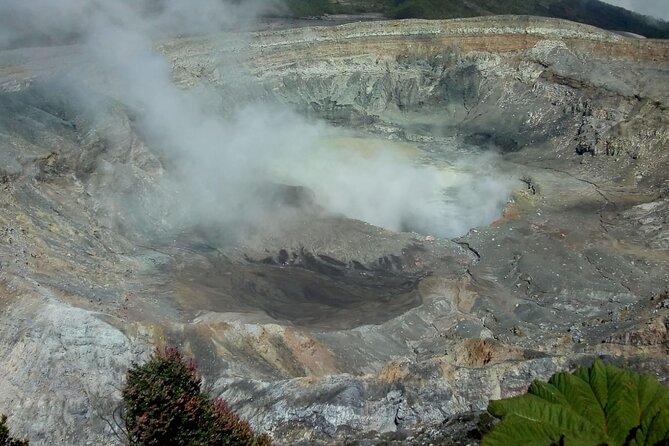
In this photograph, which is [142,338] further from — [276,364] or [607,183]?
[607,183]

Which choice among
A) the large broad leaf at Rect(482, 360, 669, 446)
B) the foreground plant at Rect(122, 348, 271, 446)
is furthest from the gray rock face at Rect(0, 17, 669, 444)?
the large broad leaf at Rect(482, 360, 669, 446)

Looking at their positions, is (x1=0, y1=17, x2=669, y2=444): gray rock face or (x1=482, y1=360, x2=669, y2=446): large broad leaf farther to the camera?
(x1=0, y1=17, x2=669, y2=444): gray rock face

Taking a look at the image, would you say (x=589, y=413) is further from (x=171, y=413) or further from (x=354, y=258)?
(x=354, y=258)

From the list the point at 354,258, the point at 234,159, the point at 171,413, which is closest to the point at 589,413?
the point at 171,413

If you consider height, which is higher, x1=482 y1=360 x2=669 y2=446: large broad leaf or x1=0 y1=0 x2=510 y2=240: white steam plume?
x1=482 y1=360 x2=669 y2=446: large broad leaf

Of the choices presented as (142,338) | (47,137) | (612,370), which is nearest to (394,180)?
(47,137)

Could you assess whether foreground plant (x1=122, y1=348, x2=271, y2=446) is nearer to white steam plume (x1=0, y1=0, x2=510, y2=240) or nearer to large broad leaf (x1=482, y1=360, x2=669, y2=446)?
large broad leaf (x1=482, y1=360, x2=669, y2=446)

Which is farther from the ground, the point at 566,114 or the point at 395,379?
the point at 566,114
